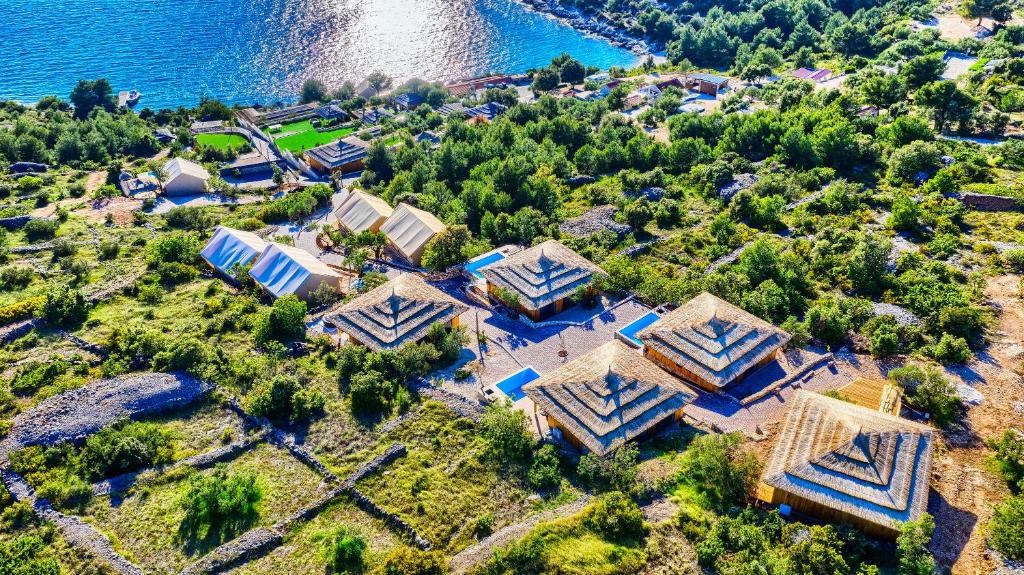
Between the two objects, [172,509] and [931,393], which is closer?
[172,509]

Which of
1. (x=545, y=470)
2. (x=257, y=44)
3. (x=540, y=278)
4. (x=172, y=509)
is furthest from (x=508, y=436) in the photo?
(x=257, y=44)

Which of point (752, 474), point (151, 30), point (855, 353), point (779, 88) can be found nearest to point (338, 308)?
point (752, 474)

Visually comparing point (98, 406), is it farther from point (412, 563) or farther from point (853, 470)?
point (853, 470)

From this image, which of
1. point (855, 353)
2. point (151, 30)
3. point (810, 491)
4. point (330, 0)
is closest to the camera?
point (810, 491)

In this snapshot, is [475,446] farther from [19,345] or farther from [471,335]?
[19,345]

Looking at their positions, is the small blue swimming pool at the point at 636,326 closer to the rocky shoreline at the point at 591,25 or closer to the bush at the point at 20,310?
the bush at the point at 20,310

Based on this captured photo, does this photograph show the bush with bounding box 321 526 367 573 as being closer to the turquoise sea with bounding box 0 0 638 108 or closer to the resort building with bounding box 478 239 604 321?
the resort building with bounding box 478 239 604 321
